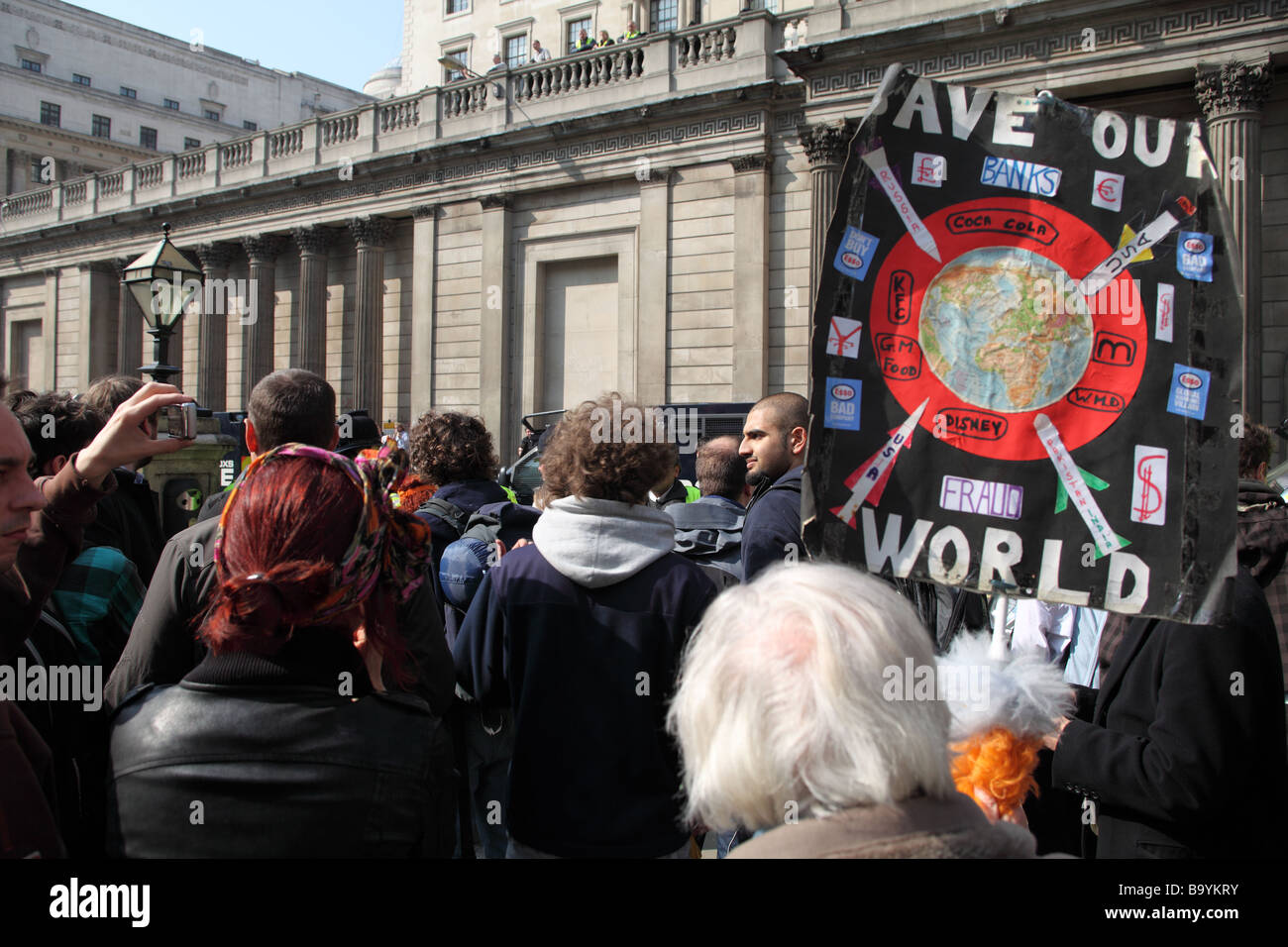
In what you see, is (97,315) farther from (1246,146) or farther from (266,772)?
(266,772)

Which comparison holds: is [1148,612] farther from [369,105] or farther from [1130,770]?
[369,105]

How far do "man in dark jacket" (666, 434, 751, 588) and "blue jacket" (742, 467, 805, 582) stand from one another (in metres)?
0.21

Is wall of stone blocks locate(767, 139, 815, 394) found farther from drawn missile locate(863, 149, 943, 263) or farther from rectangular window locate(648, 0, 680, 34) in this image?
drawn missile locate(863, 149, 943, 263)

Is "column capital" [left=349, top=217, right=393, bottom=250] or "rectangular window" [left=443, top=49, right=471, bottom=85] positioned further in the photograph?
"rectangular window" [left=443, top=49, right=471, bottom=85]

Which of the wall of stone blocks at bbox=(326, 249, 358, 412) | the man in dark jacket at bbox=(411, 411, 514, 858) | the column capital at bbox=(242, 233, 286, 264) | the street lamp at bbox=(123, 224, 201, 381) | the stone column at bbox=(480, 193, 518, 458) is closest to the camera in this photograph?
the man in dark jacket at bbox=(411, 411, 514, 858)

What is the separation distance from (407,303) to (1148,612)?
2600 cm

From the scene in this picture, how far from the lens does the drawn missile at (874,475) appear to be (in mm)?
2566

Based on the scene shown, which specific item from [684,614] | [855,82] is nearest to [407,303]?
[855,82]

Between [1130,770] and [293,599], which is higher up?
[293,599]

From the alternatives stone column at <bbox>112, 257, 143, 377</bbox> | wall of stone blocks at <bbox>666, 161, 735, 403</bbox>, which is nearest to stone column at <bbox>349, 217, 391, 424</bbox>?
wall of stone blocks at <bbox>666, 161, 735, 403</bbox>

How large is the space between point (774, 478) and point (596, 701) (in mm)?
2077

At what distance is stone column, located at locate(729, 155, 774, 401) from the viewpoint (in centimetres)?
1962

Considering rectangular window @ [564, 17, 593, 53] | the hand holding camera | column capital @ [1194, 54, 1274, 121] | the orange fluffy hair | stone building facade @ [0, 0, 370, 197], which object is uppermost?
stone building facade @ [0, 0, 370, 197]

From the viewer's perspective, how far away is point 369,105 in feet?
86.9
